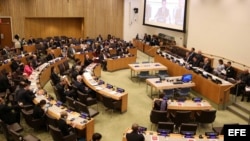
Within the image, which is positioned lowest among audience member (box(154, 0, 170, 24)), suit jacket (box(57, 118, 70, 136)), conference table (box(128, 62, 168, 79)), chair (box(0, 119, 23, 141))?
chair (box(0, 119, 23, 141))

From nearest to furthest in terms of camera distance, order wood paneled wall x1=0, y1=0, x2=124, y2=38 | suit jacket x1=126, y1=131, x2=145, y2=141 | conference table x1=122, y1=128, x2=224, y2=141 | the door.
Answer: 1. suit jacket x1=126, y1=131, x2=145, y2=141
2. conference table x1=122, y1=128, x2=224, y2=141
3. the door
4. wood paneled wall x1=0, y1=0, x2=124, y2=38

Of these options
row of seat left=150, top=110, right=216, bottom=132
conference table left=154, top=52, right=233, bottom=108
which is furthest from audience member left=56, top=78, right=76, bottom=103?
conference table left=154, top=52, right=233, bottom=108

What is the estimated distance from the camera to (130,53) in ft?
68.2

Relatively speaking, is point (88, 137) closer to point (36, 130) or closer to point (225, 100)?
point (36, 130)

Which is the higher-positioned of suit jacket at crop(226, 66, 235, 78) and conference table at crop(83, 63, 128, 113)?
suit jacket at crop(226, 66, 235, 78)

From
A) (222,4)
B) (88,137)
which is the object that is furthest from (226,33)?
(88,137)

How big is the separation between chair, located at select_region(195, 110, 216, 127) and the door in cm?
1737

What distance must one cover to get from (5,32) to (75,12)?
6.18 m

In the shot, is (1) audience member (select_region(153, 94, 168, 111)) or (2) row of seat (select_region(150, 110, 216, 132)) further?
(1) audience member (select_region(153, 94, 168, 111))

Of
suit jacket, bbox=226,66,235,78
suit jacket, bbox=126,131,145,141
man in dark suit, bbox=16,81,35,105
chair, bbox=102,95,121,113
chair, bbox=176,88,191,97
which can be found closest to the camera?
suit jacket, bbox=126,131,145,141

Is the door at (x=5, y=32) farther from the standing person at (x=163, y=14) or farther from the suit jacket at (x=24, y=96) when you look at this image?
the suit jacket at (x=24, y=96)

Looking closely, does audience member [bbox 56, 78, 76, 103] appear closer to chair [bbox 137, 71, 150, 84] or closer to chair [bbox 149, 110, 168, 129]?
chair [bbox 149, 110, 168, 129]

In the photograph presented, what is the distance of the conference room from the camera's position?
11.3 metres

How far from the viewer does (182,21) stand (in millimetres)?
20578
